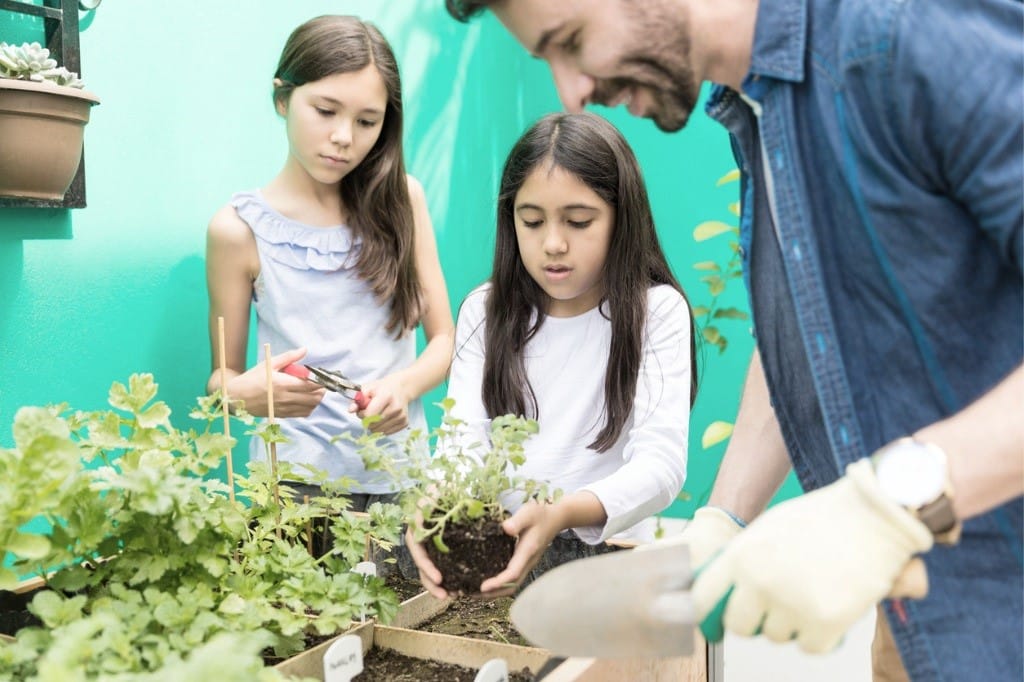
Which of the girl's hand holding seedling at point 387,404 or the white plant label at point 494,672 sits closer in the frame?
the white plant label at point 494,672

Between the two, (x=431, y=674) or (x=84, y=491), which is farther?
(x=431, y=674)

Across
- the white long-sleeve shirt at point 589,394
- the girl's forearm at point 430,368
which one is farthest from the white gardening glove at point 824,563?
the girl's forearm at point 430,368

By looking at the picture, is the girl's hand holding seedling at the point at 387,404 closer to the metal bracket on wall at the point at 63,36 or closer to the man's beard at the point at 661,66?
the metal bracket on wall at the point at 63,36

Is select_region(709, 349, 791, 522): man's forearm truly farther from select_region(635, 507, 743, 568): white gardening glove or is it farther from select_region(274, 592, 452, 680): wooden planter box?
select_region(274, 592, 452, 680): wooden planter box

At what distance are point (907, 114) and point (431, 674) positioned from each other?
0.91 m

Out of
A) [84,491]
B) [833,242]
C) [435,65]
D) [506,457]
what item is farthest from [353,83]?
[435,65]

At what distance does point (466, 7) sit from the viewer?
3.27 feet

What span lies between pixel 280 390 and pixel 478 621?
1.75 feet

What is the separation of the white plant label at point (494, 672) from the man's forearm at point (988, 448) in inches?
23.1

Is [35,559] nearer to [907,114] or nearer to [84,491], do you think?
[84,491]

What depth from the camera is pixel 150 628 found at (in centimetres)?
108

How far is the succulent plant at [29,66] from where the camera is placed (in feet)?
5.31

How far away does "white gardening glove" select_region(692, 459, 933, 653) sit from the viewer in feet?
2.48

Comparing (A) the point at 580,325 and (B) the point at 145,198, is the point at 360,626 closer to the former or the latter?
(A) the point at 580,325
